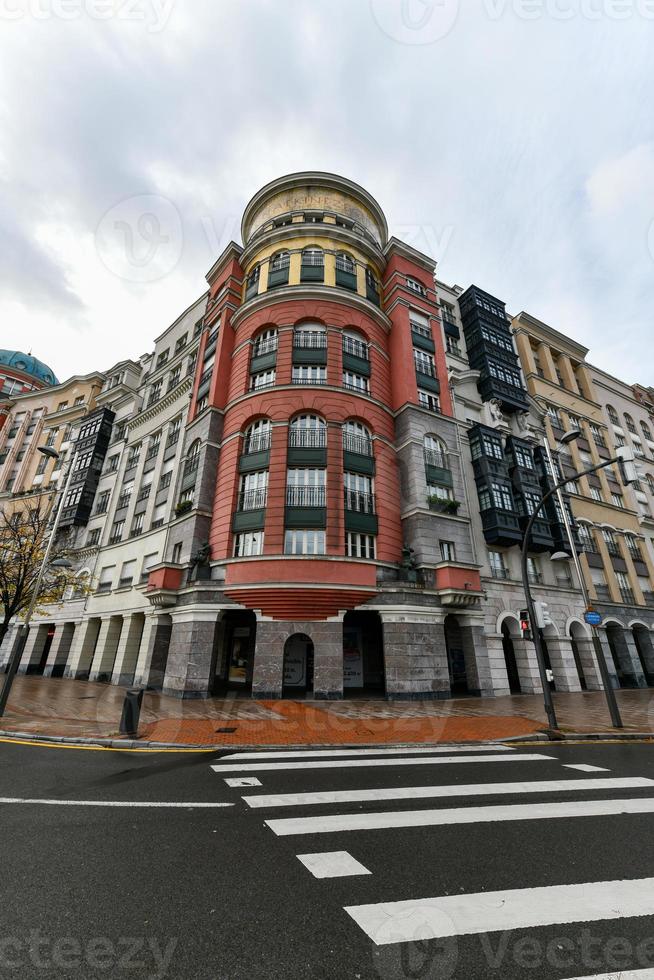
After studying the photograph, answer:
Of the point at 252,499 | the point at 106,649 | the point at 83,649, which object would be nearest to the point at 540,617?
the point at 252,499

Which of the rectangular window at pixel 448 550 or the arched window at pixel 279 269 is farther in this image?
the arched window at pixel 279 269

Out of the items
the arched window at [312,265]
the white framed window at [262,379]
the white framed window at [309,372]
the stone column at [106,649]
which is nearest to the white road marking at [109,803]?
the white framed window at [262,379]

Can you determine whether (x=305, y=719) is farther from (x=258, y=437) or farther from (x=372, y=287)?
(x=372, y=287)

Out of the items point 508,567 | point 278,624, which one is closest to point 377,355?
point 508,567

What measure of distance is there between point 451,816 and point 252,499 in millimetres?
15958

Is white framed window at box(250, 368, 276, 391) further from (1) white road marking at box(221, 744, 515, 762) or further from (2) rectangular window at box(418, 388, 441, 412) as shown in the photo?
(1) white road marking at box(221, 744, 515, 762)

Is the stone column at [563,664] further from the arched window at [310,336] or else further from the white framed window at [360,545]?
the arched window at [310,336]

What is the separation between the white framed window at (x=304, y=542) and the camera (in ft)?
60.0

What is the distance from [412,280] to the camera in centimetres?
2827

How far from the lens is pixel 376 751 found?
9.13m

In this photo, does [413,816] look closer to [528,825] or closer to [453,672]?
[528,825]

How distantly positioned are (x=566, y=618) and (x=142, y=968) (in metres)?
27.3

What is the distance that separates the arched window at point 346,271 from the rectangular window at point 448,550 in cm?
1650

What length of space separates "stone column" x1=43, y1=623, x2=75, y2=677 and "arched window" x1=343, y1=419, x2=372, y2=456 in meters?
24.8
